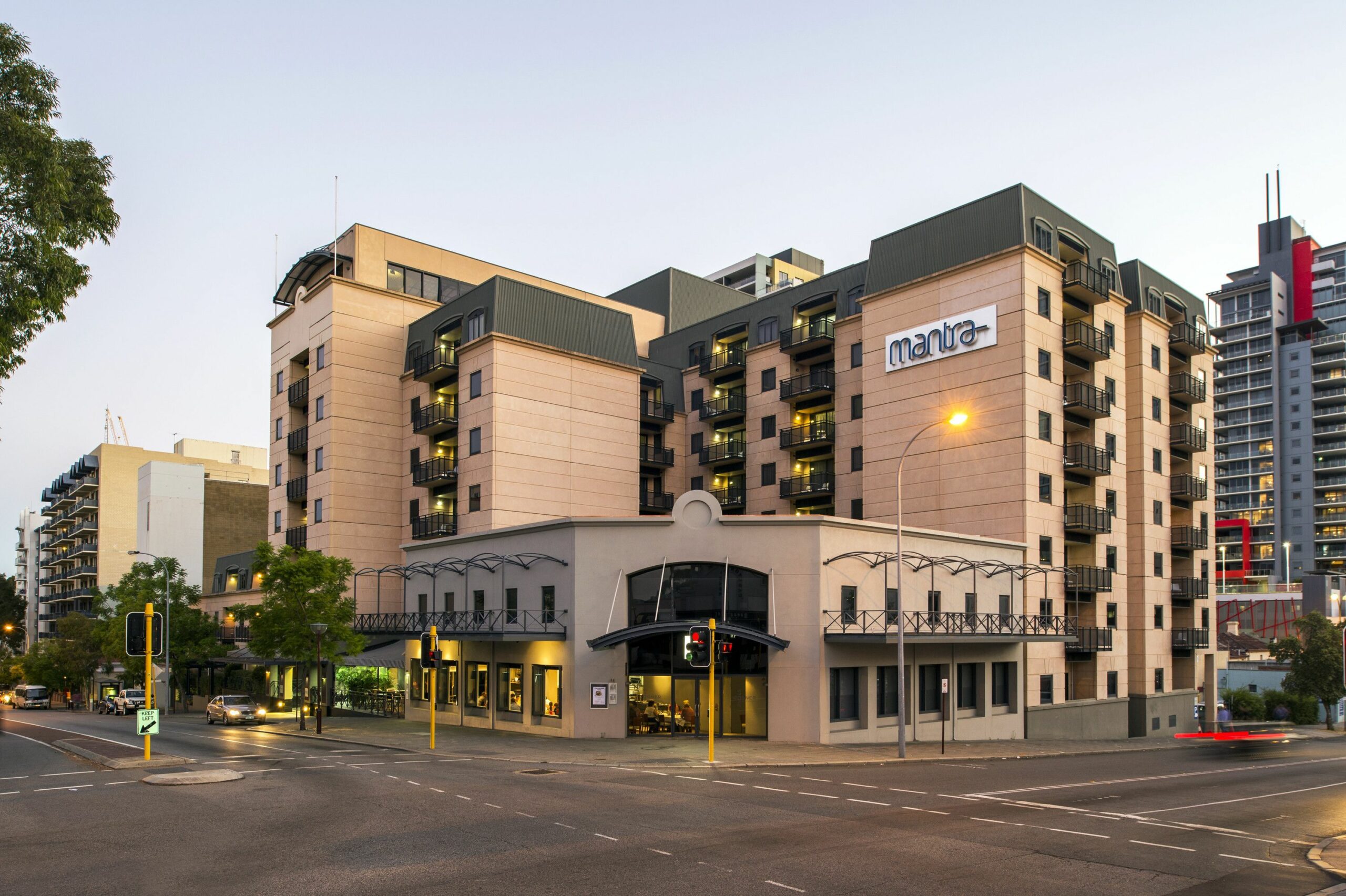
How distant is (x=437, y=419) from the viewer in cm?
5594

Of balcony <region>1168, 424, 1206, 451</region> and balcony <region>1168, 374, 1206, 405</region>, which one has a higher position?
balcony <region>1168, 374, 1206, 405</region>

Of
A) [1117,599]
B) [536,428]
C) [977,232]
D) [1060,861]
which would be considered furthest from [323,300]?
[1060,861]

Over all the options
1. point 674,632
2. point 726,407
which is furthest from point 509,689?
point 726,407

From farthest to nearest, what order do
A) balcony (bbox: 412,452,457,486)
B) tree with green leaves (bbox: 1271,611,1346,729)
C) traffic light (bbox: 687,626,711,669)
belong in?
tree with green leaves (bbox: 1271,611,1346,729) → balcony (bbox: 412,452,457,486) → traffic light (bbox: 687,626,711,669)

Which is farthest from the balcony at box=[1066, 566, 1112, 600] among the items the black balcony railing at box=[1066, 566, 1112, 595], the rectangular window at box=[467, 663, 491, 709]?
the rectangular window at box=[467, 663, 491, 709]

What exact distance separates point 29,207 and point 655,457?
46.3 m

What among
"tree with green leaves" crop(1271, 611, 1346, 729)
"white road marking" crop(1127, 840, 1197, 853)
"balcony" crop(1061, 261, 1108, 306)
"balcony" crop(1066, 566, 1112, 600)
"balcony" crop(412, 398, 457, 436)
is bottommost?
"tree with green leaves" crop(1271, 611, 1346, 729)

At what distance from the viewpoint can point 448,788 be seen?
73.9 ft

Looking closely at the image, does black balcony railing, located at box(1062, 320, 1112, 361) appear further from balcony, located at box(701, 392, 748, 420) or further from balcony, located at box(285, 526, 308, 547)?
balcony, located at box(285, 526, 308, 547)

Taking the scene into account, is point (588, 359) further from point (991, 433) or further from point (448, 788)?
point (448, 788)

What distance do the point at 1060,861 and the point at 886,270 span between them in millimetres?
40432

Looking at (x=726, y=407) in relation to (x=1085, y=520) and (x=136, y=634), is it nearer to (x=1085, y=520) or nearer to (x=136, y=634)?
(x=1085, y=520)

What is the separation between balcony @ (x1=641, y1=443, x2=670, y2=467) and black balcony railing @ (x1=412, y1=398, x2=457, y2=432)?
44.3 ft

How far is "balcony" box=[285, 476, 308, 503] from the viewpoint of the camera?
61906 mm
